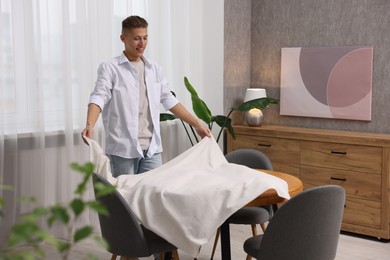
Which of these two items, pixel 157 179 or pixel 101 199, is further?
pixel 157 179

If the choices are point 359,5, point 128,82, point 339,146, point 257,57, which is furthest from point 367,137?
point 128,82

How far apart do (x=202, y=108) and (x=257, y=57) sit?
109cm

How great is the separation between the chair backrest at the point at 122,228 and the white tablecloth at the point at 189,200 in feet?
0.20

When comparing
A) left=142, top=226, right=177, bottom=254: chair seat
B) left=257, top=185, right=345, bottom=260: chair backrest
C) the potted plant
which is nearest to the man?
left=142, top=226, right=177, bottom=254: chair seat

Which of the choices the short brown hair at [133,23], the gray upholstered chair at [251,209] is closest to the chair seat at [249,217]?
the gray upholstered chair at [251,209]

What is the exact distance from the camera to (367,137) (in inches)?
172

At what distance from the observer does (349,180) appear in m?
4.50

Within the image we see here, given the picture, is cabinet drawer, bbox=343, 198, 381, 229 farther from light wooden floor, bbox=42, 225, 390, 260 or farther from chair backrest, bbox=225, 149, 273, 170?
chair backrest, bbox=225, 149, 273, 170

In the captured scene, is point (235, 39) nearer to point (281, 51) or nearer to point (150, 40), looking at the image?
point (281, 51)

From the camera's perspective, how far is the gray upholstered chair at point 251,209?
10.7 ft

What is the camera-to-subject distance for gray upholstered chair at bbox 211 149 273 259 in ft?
10.7

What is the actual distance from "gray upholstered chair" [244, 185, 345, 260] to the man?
103 cm

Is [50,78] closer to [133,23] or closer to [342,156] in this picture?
[133,23]

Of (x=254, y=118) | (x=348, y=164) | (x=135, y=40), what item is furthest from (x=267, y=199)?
(x=254, y=118)
